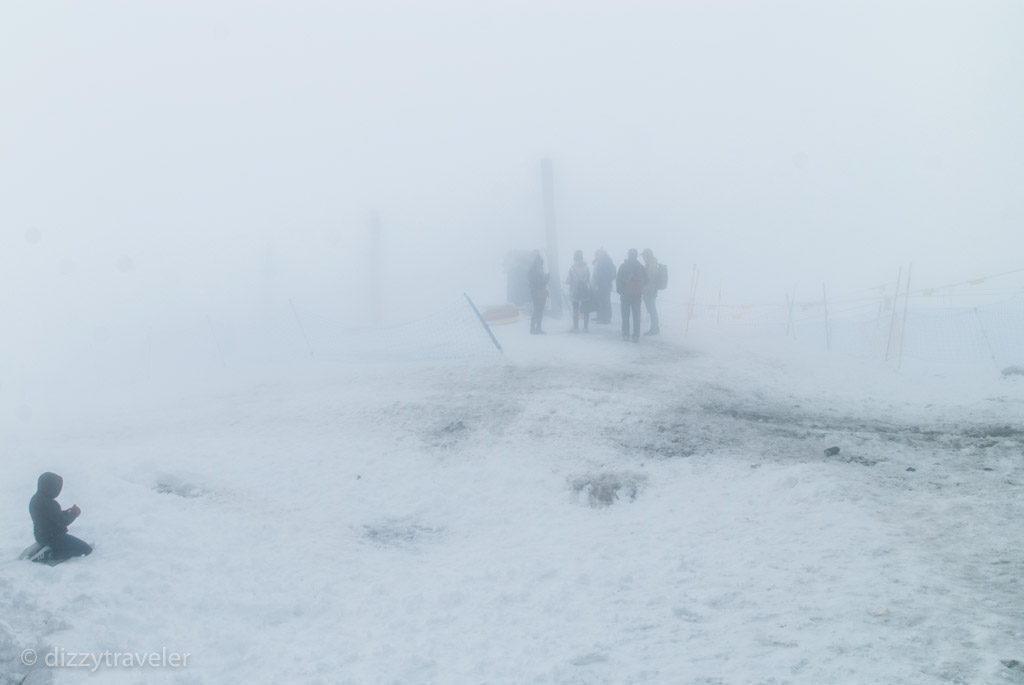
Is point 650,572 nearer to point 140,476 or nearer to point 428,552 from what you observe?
point 428,552

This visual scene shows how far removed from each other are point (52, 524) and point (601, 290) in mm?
15909

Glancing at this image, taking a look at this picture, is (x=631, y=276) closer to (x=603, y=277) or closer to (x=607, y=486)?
(x=603, y=277)

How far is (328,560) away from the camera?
9203 millimetres

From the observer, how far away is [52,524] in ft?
25.6

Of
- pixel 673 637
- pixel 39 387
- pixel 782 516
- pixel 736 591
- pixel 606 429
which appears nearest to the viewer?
pixel 673 637

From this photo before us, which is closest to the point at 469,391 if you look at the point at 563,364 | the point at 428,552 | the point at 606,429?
the point at 563,364

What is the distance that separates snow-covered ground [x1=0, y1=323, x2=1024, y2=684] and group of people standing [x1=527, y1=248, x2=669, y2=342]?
3025 mm

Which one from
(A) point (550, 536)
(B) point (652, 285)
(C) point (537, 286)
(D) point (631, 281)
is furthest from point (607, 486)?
(B) point (652, 285)

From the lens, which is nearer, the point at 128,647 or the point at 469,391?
the point at 128,647

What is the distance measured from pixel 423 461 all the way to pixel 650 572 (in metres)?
5.25

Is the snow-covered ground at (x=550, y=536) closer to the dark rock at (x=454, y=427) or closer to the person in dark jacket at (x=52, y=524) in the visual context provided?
the dark rock at (x=454, y=427)

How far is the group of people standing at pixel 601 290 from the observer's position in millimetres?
18922

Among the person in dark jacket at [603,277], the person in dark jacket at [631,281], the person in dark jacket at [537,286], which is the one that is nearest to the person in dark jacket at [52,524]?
the person in dark jacket at [631,281]

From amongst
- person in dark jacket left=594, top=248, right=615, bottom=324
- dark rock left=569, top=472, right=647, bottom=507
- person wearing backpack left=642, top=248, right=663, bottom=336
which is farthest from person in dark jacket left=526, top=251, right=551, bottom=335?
dark rock left=569, top=472, right=647, bottom=507
